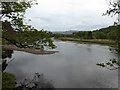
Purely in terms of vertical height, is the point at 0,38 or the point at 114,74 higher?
the point at 0,38

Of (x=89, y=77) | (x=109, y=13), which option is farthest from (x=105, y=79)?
(x=109, y=13)

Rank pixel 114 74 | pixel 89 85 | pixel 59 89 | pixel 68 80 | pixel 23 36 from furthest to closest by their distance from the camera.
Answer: pixel 114 74 < pixel 68 80 < pixel 89 85 < pixel 59 89 < pixel 23 36

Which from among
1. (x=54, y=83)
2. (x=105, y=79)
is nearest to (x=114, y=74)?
(x=105, y=79)

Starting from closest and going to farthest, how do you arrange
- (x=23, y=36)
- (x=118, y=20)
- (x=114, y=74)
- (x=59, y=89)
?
(x=118, y=20) < (x=23, y=36) < (x=59, y=89) < (x=114, y=74)

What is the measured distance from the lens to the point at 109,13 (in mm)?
7051

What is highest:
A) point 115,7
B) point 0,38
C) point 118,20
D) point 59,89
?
A: point 115,7

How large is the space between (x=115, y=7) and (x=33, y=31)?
2.82 m

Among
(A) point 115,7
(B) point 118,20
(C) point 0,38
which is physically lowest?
(C) point 0,38

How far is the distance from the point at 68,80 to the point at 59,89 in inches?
130

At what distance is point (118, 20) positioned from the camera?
6.71 meters

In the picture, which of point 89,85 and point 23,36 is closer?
point 23,36

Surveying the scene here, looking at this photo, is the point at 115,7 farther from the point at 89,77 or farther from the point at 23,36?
the point at 89,77

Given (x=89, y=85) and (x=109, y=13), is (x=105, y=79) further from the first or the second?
(x=109, y=13)

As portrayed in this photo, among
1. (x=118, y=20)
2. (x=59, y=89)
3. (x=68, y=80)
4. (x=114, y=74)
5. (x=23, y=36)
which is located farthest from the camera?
(x=114, y=74)
